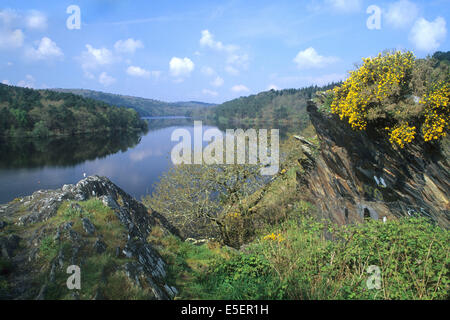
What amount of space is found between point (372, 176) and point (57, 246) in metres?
9.15

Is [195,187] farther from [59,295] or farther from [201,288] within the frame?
[59,295]

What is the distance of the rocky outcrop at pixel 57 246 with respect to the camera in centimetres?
381

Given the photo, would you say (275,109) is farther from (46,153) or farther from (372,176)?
(372,176)

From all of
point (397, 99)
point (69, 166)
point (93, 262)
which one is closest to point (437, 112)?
point (397, 99)

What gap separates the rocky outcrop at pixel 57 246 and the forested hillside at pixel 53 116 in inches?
3491

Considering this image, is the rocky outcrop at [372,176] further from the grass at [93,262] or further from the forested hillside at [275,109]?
the forested hillside at [275,109]

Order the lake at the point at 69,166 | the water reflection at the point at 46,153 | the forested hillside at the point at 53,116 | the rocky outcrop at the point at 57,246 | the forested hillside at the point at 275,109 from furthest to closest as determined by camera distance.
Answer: the forested hillside at the point at 275,109 < the forested hillside at the point at 53,116 < the water reflection at the point at 46,153 < the lake at the point at 69,166 < the rocky outcrop at the point at 57,246

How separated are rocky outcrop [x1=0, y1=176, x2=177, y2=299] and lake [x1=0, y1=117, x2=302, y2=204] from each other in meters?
19.4

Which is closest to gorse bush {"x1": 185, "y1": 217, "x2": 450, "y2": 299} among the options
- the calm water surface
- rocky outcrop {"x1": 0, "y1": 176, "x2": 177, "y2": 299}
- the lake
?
rocky outcrop {"x1": 0, "y1": 176, "x2": 177, "y2": 299}

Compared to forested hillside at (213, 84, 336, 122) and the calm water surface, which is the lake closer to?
the calm water surface

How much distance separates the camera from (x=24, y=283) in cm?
368

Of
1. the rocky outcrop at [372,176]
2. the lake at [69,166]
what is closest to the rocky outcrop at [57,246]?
the rocky outcrop at [372,176]

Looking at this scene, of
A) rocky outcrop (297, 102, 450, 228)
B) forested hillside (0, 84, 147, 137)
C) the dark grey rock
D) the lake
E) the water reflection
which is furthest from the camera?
forested hillside (0, 84, 147, 137)

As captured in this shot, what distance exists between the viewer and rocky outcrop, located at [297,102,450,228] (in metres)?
7.21
